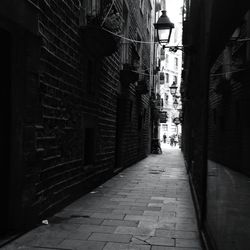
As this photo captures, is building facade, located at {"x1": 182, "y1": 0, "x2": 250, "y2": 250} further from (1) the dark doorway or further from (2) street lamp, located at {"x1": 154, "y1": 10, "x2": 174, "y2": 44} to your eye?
(2) street lamp, located at {"x1": 154, "y1": 10, "x2": 174, "y2": 44}

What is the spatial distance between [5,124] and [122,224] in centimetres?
238

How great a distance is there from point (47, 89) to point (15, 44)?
1078 mm

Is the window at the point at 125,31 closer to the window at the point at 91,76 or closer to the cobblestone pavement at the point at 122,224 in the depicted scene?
the window at the point at 91,76

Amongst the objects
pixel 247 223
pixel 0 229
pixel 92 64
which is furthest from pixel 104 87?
pixel 247 223

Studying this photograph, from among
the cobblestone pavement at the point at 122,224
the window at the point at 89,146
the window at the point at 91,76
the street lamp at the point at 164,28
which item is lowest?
the cobblestone pavement at the point at 122,224

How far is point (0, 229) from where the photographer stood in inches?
198

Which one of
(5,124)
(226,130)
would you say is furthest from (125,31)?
(226,130)

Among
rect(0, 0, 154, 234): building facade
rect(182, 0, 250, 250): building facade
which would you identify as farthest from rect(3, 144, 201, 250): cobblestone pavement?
rect(182, 0, 250, 250): building facade

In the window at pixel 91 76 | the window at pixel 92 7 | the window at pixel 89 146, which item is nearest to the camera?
the window at pixel 92 7

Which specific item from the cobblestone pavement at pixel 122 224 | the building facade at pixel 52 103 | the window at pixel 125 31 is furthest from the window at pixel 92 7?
the window at pixel 125 31

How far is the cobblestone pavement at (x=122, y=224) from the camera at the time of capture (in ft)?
16.0

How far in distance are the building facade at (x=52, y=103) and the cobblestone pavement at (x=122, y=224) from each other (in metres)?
0.34

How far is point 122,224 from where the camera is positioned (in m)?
5.95

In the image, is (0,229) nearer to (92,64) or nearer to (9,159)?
(9,159)
